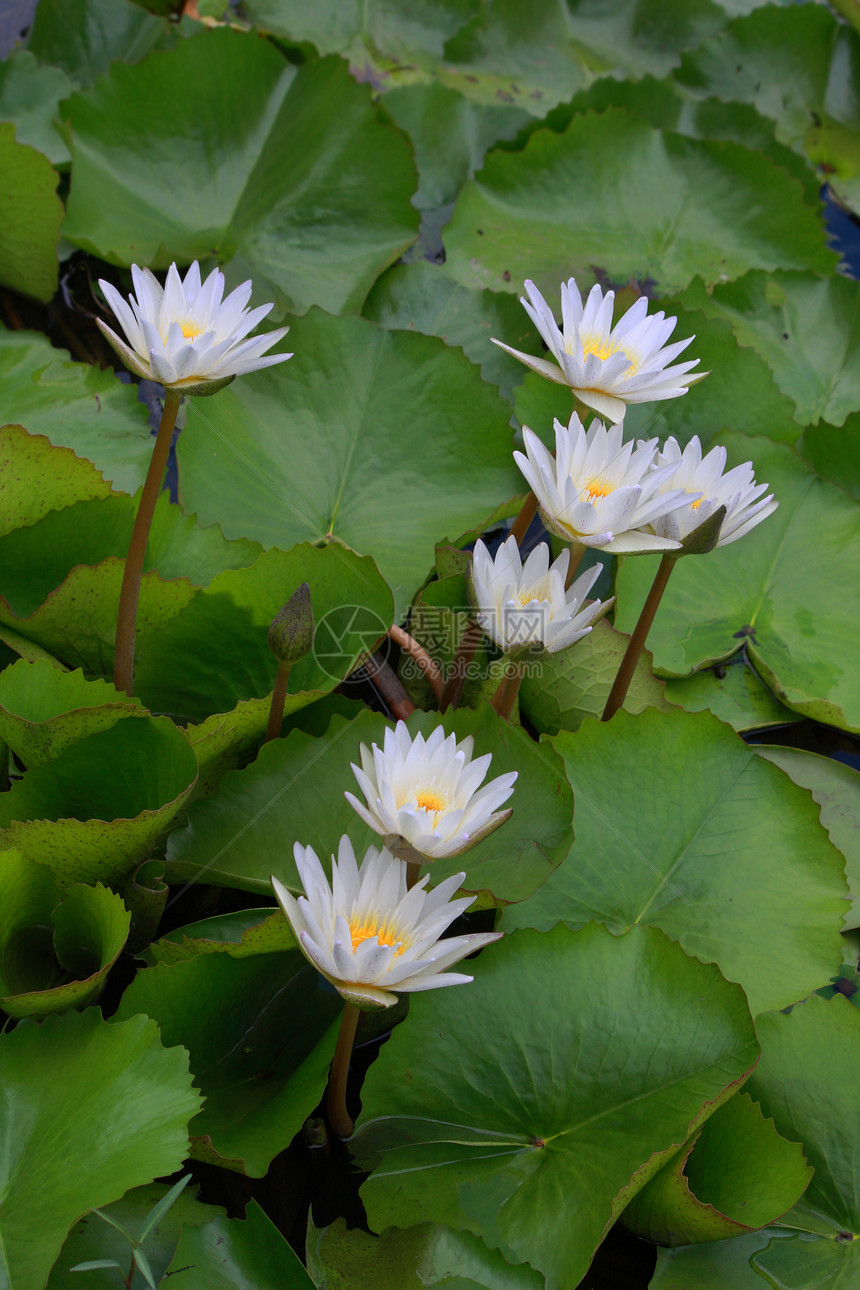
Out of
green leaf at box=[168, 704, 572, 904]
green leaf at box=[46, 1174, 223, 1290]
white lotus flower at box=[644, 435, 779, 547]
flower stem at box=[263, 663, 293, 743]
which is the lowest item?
green leaf at box=[46, 1174, 223, 1290]

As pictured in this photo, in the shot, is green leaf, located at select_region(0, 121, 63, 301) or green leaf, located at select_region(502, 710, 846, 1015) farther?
green leaf, located at select_region(0, 121, 63, 301)

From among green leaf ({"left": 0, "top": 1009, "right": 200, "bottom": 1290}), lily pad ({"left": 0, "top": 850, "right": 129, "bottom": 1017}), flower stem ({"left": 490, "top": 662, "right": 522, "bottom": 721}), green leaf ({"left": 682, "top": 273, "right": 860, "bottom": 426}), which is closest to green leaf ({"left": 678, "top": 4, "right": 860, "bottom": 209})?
green leaf ({"left": 682, "top": 273, "right": 860, "bottom": 426})

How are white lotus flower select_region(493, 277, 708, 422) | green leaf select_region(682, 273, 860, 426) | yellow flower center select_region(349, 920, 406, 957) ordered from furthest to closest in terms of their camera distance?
1. green leaf select_region(682, 273, 860, 426)
2. white lotus flower select_region(493, 277, 708, 422)
3. yellow flower center select_region(349, 920, 406, 957)

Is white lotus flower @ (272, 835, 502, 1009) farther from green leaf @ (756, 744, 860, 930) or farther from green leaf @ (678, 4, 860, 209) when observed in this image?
green leaf @ (678, 4, 860, 209)

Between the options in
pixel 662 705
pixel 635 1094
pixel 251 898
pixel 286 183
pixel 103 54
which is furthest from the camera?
pixel 103 54

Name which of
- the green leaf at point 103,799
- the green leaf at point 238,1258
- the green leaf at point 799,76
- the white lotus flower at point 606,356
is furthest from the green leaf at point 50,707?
the green leaf at point 799,76

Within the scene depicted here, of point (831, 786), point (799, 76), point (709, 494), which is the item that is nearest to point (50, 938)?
point (709, 494)

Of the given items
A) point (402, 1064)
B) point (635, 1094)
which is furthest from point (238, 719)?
point (635, 1094)

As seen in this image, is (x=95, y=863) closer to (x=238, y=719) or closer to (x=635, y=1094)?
(x=238, y=719)
